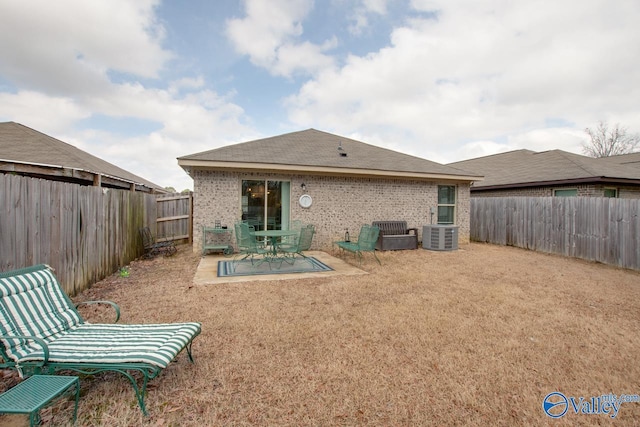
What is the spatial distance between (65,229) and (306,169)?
6132 mm

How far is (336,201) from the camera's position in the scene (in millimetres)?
10195

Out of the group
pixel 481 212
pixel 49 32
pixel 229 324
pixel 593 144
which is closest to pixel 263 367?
pixel 229 324

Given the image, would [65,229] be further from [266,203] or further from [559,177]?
[559,177]

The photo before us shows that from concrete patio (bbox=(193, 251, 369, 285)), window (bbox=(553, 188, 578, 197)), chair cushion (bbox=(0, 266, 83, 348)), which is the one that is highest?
window (bbox=(553, 188, 578, 197))

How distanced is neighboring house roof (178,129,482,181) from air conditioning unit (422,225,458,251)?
199 cm

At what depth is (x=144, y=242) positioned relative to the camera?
29.2 feet

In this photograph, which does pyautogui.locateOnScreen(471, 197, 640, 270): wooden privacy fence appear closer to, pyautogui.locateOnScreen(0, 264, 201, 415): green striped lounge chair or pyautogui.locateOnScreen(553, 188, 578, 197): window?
pyautogui.locateOnScreen(553, 188, 578, 197): window

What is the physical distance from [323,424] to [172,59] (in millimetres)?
12755

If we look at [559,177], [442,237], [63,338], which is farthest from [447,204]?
[63,338]

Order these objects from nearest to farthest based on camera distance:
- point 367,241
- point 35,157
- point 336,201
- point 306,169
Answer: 1. point 367,241
2. point 35,157
3. point 306,169
4. point 336,201

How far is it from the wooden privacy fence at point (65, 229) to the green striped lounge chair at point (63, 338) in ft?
4.42

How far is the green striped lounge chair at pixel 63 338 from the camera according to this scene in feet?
7.43

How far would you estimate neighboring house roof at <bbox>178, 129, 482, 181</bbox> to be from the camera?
28.6 ft

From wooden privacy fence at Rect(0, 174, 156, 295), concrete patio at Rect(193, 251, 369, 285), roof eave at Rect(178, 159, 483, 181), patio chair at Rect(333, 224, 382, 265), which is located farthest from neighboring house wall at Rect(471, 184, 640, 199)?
wooden privacy fence at Rect(0, 174, 156, 295)
